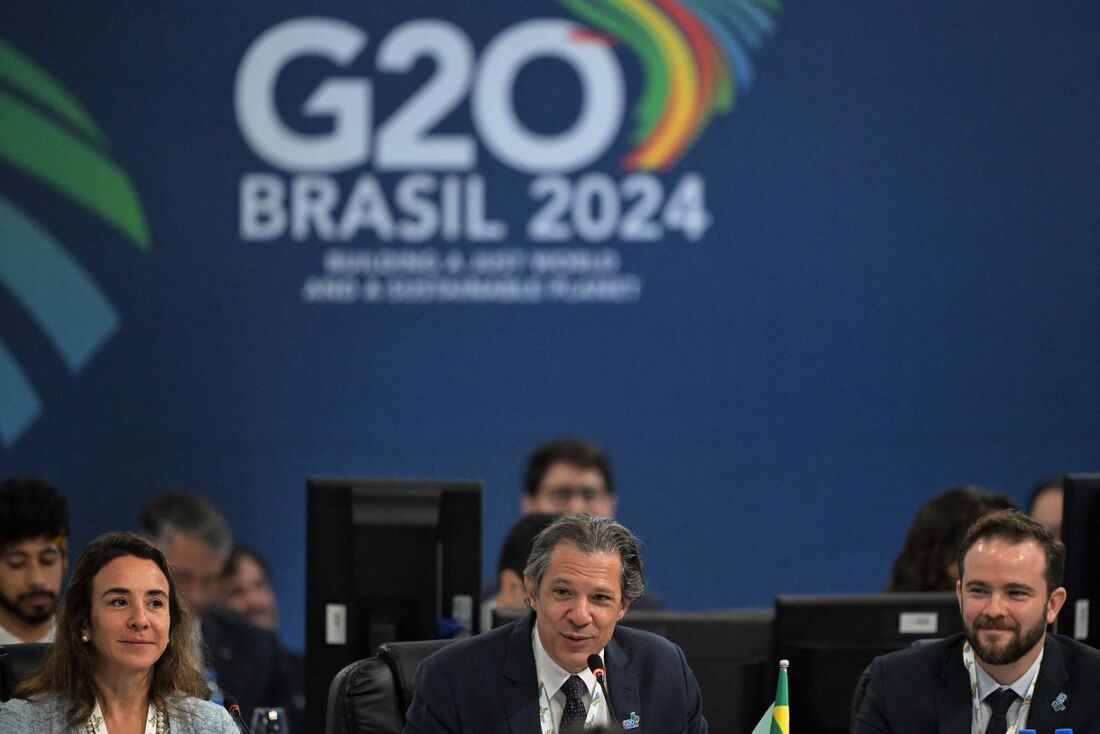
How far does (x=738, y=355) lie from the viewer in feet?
23.7

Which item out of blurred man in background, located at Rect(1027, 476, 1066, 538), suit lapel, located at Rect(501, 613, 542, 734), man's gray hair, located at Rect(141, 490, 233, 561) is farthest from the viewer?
man's gray hair, located at Rect(141, 490, 233, 561)

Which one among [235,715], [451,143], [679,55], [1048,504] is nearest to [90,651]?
[235,715]

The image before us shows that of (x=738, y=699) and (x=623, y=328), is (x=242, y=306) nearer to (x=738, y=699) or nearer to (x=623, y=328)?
(x=623, y=328)

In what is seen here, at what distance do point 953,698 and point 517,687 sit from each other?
38.5 inches

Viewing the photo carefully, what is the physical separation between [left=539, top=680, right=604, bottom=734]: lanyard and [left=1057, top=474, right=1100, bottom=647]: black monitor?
1.36 meters

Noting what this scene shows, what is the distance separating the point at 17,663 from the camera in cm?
394

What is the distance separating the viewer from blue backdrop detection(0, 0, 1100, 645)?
7.21m

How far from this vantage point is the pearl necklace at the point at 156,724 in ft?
12.3

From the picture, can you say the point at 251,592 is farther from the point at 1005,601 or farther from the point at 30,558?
the point at 1005,601

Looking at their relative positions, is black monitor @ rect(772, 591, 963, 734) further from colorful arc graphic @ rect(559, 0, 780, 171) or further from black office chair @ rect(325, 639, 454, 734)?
colorful arc graphic @ rect(559, 0, 780, 171)

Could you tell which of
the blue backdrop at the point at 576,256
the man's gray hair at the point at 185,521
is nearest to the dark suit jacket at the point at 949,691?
the blue backdrop at the point at 576,256

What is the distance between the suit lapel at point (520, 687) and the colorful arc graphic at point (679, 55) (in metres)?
3.73

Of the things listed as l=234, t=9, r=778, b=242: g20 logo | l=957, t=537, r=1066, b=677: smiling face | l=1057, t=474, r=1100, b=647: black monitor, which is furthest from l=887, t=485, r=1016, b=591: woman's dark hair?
l=234, t=9, r=778, b=242: g20 logo

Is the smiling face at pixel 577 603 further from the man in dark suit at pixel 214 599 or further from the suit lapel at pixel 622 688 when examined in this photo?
the man in dark suit at pixel 214 599
